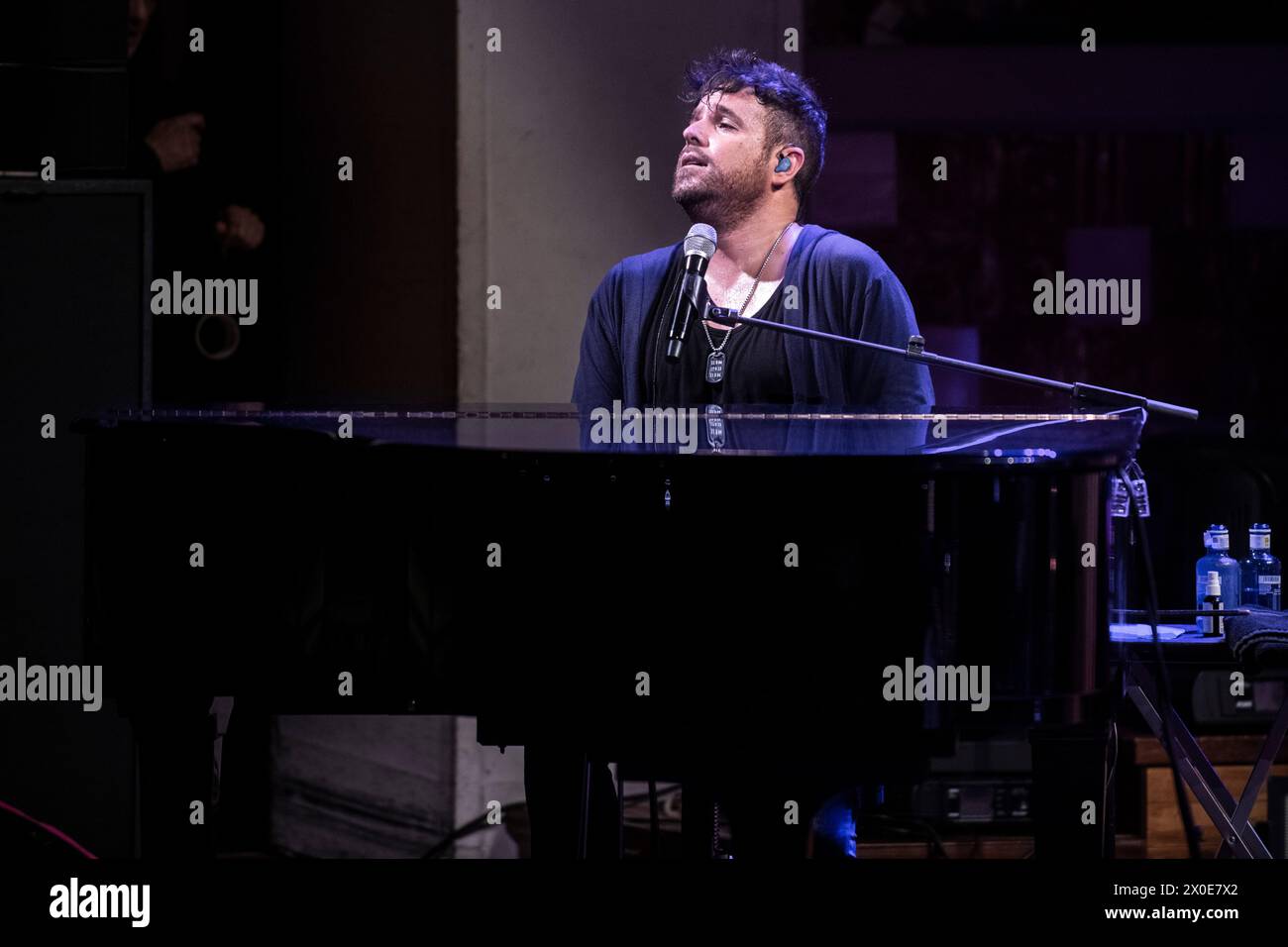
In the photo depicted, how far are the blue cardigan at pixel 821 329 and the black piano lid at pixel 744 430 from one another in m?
Answer: 0.12

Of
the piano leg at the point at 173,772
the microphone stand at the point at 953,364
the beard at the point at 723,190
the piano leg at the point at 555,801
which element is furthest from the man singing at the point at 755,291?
the piano leg at the point at 173,772

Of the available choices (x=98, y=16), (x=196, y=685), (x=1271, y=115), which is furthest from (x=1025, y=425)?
(x=98, y=16)

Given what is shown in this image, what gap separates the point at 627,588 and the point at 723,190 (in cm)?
138

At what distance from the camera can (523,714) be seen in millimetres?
2354

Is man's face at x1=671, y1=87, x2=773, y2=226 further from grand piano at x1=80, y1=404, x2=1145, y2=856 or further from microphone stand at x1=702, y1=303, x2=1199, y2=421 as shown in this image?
grand piano at x1=80, y1=404, x2=1145, y2=856

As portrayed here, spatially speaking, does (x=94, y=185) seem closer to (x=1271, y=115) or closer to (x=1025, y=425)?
(x=1025, y=425)

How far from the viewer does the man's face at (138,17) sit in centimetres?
406

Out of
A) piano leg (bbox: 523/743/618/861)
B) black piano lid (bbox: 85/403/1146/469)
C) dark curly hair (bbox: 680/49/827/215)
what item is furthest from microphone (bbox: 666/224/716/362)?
dark curly hair (bbox: 680/49/827/215)

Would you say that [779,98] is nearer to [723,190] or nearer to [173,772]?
[723,190]

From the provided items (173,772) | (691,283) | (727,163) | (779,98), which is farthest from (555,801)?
(779,98)

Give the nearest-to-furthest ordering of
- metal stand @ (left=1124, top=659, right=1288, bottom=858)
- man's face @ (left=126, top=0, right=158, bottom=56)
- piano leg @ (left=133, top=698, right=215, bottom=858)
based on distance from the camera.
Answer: piano leg @ (left=133, top=698, right=215, bottom=858) → metal stand @ (left=1124, top=659, right=1288, bottom=858) → man's face @ (left=126, top=0, right=158, bottom=56)

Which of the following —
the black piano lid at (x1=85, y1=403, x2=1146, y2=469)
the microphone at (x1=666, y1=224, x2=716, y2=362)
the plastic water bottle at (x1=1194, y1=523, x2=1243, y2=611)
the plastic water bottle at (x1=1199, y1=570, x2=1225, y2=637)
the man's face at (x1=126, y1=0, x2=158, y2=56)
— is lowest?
the plastic water bottle at (x1=1199, y1=570, x2=1225, y2=637)

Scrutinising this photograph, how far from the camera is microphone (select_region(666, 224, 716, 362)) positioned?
2.51 m
